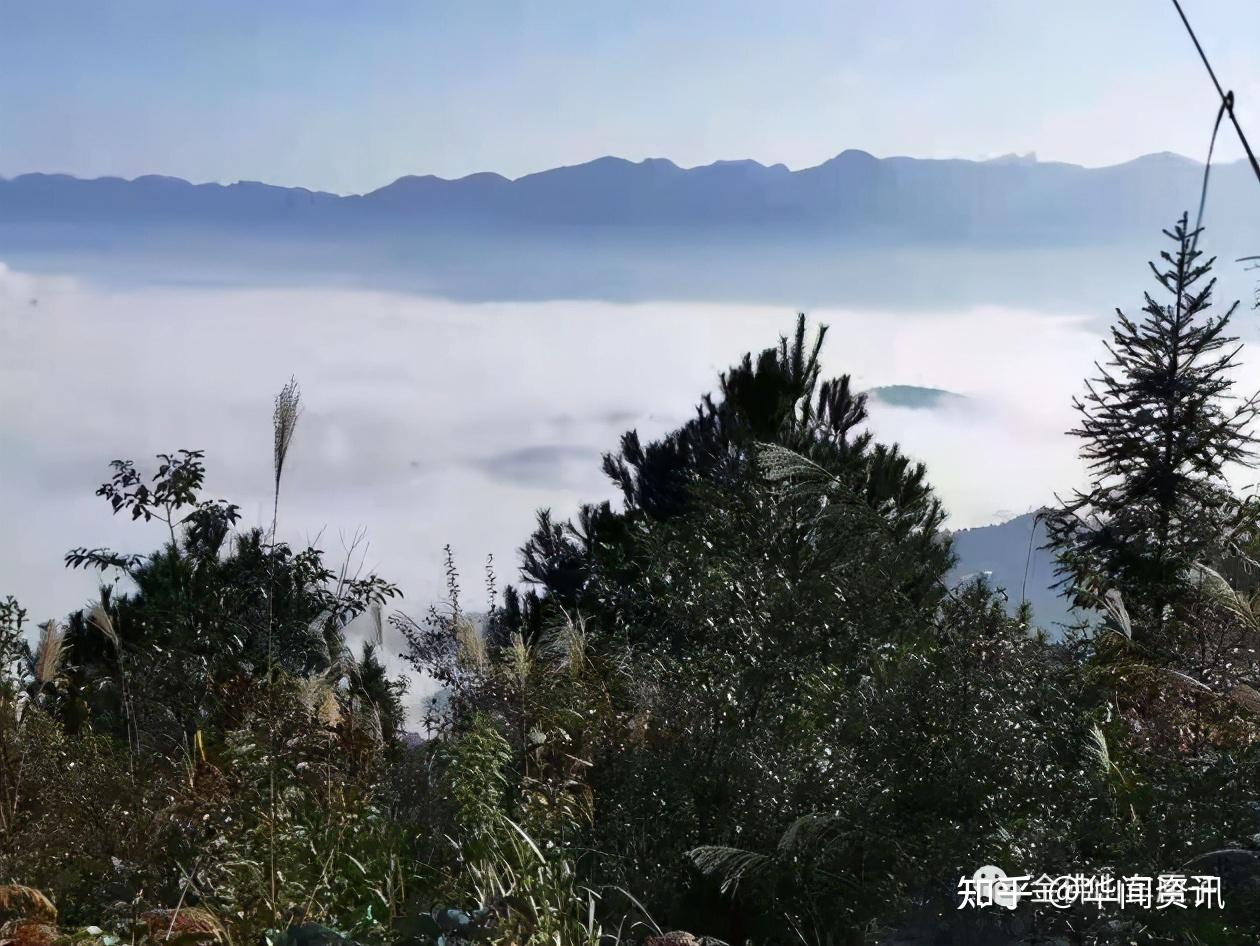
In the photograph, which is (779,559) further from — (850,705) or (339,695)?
(339,695)

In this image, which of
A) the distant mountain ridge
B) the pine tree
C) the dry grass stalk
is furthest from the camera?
the pine tree

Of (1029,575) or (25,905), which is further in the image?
(1029,575)

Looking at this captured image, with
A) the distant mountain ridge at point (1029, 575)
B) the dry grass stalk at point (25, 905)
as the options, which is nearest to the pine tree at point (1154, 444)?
the distant mountain ridge at point (1029, 575)

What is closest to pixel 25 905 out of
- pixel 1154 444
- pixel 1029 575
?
pixel 1029 575

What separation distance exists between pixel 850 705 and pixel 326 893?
2.13 m

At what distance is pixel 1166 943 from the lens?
12.8ft

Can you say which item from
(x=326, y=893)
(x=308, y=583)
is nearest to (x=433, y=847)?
(x=326, y=893)

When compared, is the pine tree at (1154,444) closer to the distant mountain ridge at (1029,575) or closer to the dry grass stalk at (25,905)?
the distant mountain ridge at (1029,575)

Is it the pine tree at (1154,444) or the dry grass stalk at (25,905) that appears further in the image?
the pine tree at (1154,444)

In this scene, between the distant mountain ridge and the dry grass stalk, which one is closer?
the dry grass stalk

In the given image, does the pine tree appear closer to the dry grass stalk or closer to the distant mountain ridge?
the distant mountain ridge

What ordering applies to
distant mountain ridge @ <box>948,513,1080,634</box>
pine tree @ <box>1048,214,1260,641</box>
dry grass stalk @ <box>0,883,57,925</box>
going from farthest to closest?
pine tree @ <box>1048,214,1260,641</box>
distant mountain ridge @ <box>948,513,1080,634</box>
dry grass stalk @ <box>0,883,57,925</box>

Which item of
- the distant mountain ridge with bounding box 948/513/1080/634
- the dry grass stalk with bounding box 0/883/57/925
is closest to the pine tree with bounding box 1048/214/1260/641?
the distant mountain ridge with bounding box 948/513/1080/634

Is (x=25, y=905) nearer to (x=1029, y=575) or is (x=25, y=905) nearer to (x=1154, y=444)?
(x=1029, y=575)
